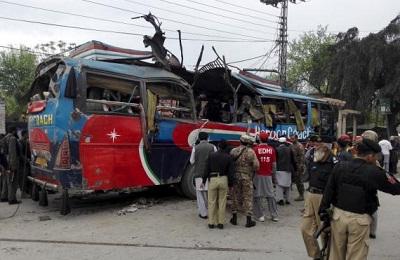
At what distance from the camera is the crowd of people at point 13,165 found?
11.0 meters

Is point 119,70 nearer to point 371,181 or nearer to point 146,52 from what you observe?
point 146,52

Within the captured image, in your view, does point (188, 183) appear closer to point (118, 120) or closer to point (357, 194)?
point (118, 120)

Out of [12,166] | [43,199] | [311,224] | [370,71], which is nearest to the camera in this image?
[311,224]

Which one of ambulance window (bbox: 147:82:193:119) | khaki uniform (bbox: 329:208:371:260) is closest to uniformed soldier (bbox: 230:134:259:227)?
ambulance window (bbox: 147:82:193:119)

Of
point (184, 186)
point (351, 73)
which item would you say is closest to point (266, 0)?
point (351, 73)

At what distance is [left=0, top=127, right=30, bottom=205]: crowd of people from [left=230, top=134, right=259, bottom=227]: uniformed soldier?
5047mm

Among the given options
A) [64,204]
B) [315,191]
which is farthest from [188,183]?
[315,191]

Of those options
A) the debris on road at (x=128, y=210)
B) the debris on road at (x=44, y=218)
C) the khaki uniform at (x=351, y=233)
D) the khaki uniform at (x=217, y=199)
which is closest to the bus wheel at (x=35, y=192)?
the debris on road at (x=44, y=218)

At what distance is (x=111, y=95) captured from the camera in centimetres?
988

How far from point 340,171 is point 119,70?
19.6 ft

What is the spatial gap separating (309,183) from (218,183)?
2197mm

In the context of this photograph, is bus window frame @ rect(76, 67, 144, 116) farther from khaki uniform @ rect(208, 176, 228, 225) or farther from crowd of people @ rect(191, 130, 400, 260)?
khaki uniform @ rect(208, 176, 228, 225)

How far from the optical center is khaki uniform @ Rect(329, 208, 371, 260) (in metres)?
4.81

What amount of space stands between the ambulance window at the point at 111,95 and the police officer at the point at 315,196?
429 cm
